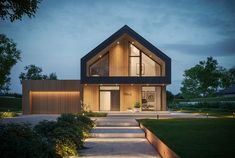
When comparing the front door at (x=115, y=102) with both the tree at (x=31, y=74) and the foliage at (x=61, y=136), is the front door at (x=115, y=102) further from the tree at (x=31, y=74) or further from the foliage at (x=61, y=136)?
the tree at (x=31, y=74)

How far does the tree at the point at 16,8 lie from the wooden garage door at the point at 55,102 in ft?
97.5

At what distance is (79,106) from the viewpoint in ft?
125

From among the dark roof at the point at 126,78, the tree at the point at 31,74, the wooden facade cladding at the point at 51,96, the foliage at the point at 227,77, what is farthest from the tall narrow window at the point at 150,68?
the tree at the point at 31,74

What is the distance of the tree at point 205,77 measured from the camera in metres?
71.0

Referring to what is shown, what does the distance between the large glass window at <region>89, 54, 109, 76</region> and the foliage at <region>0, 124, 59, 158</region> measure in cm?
2698

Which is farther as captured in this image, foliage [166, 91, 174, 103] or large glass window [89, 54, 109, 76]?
foliage [166, 91, 174, 103]

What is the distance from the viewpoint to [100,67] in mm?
35688

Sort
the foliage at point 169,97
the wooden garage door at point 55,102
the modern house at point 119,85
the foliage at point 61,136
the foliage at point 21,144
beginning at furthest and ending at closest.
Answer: the foliage at point 169,97, the wooden garage door at point 55,102, the modern house at point 119,85, the foliage at point 61,136, the foliage at point 21,144

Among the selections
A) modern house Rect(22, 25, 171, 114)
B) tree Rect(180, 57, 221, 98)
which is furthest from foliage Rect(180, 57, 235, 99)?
modern house Rect(22, 25, 171, 114)

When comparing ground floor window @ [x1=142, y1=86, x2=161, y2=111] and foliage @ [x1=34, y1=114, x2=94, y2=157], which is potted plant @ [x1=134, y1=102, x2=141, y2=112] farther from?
foliage @ [x1=34, y1=114, x2=94, y2=157]

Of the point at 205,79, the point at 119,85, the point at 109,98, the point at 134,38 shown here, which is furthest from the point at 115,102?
the point at 205,79

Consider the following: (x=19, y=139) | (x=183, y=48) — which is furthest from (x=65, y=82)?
(x=183, y=48)

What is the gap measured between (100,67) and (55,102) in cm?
640

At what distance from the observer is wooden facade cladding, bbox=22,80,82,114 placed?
3741cm
